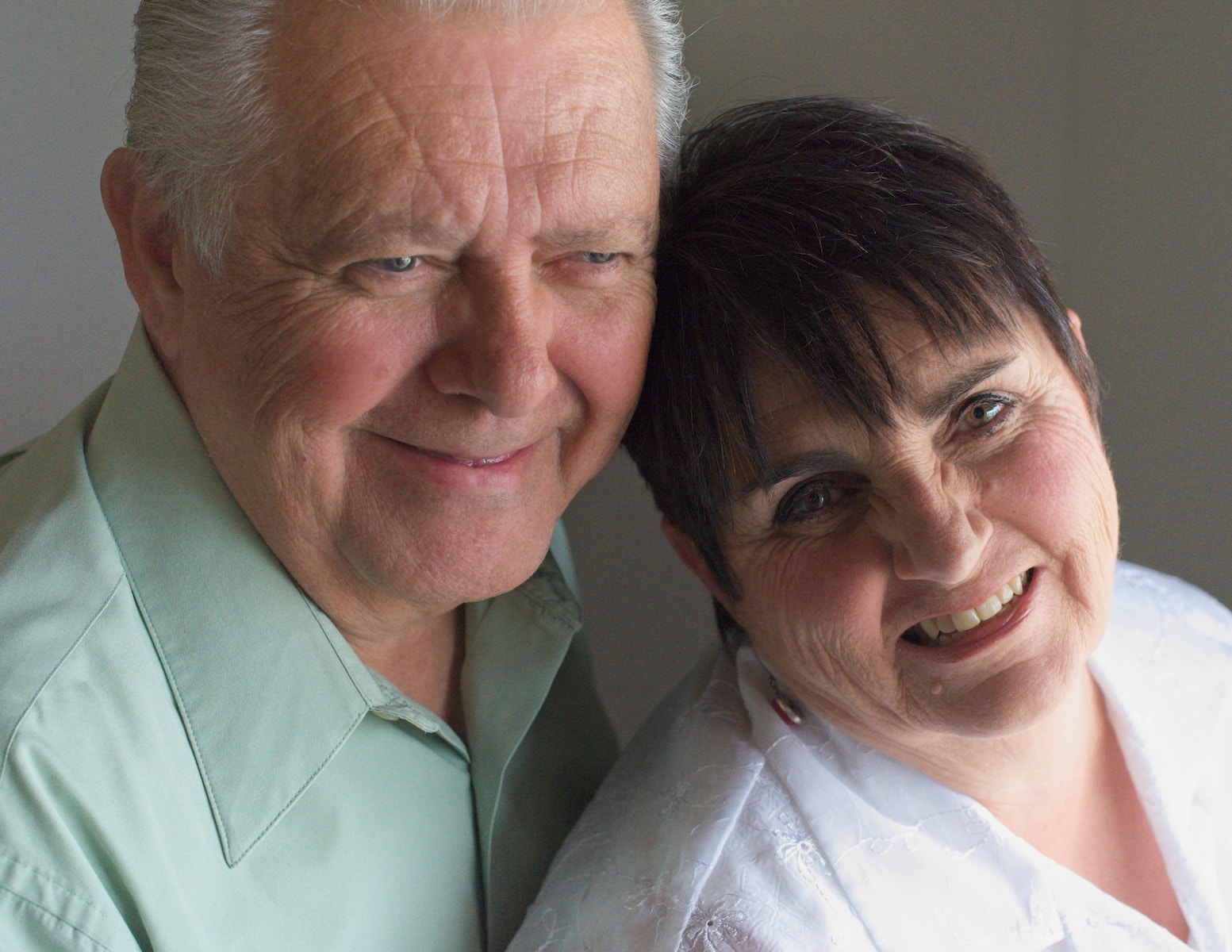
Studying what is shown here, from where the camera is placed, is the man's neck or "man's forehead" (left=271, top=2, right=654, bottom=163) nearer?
"man's forehead" (left=271, top=2, right=654, bottom=163)

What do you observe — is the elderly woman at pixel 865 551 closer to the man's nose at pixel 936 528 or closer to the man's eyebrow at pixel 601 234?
the man's nose at pixel 936 528

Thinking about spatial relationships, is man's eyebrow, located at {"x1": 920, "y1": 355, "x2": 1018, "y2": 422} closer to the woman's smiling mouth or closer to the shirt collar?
the woman's smiling mouth

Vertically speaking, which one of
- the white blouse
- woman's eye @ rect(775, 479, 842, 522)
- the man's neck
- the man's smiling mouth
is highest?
the man's smiling mouth

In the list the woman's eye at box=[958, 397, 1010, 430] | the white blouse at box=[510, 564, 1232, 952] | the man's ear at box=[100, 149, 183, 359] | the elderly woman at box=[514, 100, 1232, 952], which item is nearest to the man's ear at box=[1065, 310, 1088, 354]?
the elderly woman at box=[514, 100, 1232, 952]

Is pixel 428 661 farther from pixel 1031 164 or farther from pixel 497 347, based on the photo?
pixel 1031 164

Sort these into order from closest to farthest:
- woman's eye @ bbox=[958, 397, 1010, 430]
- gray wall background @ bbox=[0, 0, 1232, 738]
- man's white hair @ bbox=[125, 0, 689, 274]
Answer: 1. man's white hair @ bbox=[125, 0, 689, 274]
2. woman's eye @ bbox=[958, 397, 1010, 430]
3. gray wall background @ bbox=[0, 0, 1232, 738]

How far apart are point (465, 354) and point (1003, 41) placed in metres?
1.45

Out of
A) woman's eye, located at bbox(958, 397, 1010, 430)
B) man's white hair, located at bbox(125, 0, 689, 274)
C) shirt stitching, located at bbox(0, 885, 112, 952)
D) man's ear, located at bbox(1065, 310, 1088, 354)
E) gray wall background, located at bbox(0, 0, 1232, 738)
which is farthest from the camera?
gray wall background, located at bbox(0, 0, 1232, 738)

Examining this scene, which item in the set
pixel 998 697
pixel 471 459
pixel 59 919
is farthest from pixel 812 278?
pixel 59 919

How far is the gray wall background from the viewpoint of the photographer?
1.94 m

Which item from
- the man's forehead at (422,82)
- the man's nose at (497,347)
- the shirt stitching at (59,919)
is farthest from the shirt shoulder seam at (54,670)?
the man's forehead at (422,82)

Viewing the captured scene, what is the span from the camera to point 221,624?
1.34 m

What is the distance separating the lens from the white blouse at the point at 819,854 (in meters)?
1.37

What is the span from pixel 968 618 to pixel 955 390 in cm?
28
